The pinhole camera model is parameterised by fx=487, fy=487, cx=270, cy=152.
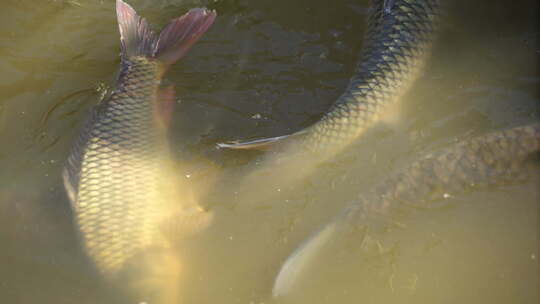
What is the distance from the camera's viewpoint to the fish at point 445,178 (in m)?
2.01

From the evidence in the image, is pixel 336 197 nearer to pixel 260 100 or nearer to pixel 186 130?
pixel 260 100

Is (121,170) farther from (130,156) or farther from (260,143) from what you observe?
(260,143)

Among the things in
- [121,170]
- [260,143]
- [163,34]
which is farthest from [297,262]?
[163,34]

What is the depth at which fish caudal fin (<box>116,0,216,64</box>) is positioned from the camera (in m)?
2.48

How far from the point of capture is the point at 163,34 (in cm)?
255

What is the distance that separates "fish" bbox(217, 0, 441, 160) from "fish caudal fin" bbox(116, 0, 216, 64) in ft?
1.85

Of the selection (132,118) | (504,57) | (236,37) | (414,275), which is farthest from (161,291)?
(504,57)

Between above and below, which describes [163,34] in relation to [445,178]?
above

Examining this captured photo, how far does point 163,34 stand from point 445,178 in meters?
1.57

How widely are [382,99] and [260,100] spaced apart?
0.64m

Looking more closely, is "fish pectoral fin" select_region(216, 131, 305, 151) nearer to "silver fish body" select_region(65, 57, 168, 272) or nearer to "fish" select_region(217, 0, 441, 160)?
"fish" select_region(217, 0, 441, 160)

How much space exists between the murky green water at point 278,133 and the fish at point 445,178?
0.20 feet

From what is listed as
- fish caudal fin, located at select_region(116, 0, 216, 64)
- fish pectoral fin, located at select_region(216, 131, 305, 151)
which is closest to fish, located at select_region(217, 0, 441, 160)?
fish pectoral fin, located at select_region(216, 131, 305, 151)

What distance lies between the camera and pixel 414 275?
6.45 ft
